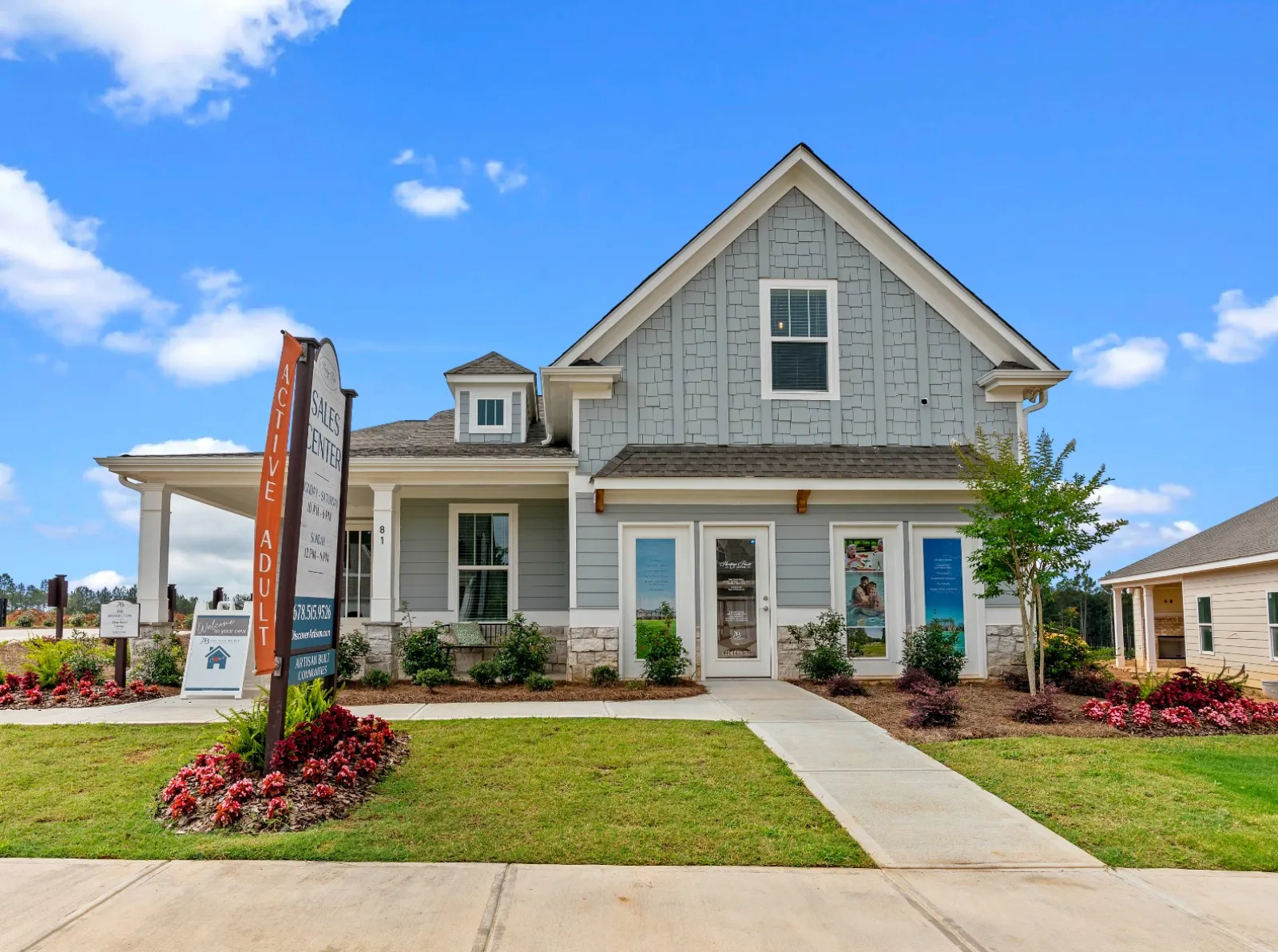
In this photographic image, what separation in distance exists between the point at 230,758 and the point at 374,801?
111 cm

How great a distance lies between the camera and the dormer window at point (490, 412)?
16.8 m

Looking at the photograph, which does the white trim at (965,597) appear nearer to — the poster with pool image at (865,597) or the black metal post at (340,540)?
the poster with pool image at (865,597)

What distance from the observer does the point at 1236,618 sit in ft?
62.2

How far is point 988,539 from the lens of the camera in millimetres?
11414

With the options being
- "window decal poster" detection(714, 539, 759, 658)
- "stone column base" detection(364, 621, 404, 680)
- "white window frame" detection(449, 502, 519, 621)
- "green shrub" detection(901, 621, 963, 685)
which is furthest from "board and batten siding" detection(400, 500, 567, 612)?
"green shrub" detection(901, 621, 963, 685)

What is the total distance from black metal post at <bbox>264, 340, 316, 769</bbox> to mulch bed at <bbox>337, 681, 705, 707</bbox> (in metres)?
4.47

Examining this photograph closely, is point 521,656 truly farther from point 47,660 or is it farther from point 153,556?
point 47,660

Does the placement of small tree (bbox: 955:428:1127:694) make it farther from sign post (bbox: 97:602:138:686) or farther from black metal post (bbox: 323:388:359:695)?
sign post (bbox: 97:602:138:686)

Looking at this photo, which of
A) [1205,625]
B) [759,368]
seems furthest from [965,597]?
[1205,625]

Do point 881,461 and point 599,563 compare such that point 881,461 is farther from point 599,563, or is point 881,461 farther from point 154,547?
point 154,547

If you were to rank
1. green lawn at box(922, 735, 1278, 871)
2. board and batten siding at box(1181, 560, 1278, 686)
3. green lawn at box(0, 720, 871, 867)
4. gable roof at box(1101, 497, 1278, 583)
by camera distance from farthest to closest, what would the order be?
gable roof at box(1101, 497, 1278, 583) → board and batten siding at box(1181, 560, 1278, 686) → green lawn at box(922, 735, 1278, 871) → green lawn at box(0, 720, 871, 867)

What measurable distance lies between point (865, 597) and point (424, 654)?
20.7ft

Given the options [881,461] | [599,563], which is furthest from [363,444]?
[881,461]

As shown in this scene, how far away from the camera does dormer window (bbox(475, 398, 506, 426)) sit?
1681 centimetres
